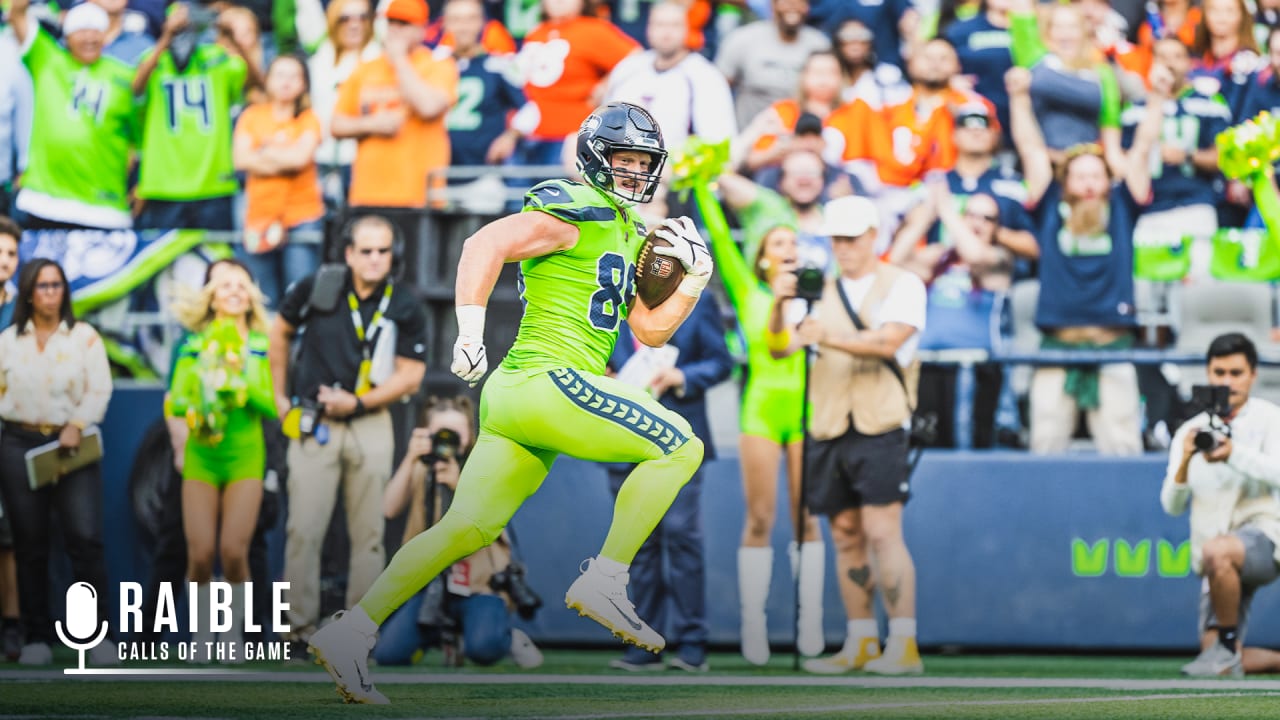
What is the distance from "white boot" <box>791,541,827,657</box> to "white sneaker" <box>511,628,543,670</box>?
143 centimetres

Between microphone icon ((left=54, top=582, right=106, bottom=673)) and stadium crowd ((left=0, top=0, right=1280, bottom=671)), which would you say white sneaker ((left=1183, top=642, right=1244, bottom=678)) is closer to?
→ stadium crowd ((left=0, top=0, right=1280, bottom=671))

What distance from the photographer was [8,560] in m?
9.40

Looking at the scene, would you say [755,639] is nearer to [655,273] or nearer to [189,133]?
[655,273]

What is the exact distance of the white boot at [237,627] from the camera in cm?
927

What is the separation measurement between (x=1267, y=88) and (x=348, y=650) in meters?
7.36

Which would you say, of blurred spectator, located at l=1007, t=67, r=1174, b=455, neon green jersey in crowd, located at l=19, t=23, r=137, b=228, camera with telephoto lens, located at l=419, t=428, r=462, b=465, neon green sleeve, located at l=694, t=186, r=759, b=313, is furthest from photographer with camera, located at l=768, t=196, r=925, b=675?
neon green jersey in crowd, located at l=19, t=23, r=137, b=228

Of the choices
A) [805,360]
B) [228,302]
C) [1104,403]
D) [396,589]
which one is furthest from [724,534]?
[396,589]

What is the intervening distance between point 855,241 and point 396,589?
3606 mm

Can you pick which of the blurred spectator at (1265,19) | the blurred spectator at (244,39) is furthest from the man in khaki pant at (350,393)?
the blurred spectator at (1265,19)

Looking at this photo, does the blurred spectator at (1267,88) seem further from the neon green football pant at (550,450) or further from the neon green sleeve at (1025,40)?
the neon green football pant at (550,450)

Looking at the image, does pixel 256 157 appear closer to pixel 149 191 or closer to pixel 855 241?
pixel 149 191

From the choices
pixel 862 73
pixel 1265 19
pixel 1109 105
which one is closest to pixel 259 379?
pixel 862 73

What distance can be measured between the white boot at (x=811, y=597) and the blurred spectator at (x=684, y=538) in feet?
1.30

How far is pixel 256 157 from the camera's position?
11305mm
